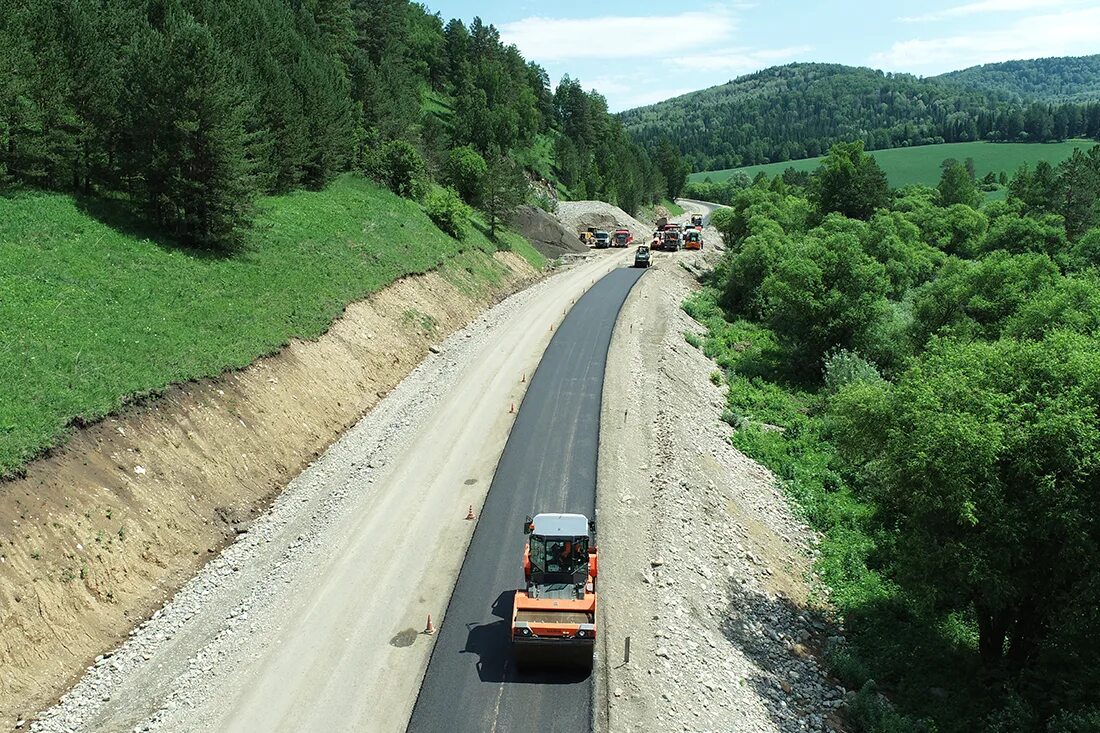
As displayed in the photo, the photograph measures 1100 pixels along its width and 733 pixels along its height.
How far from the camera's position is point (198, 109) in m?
35.1

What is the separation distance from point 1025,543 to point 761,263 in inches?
1724

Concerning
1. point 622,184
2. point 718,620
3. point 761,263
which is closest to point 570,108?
point 622,184

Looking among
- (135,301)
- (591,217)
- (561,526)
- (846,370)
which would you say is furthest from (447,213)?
(561,526)

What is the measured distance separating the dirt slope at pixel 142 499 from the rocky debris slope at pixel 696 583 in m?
12.8

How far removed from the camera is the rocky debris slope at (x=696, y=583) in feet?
53.5

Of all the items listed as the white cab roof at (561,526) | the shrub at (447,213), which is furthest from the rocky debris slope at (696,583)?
the shrub at (447,213)

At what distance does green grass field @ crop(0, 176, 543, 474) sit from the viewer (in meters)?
21.7

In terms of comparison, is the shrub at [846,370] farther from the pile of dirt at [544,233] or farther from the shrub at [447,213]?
the pile of dirt at [544,233]

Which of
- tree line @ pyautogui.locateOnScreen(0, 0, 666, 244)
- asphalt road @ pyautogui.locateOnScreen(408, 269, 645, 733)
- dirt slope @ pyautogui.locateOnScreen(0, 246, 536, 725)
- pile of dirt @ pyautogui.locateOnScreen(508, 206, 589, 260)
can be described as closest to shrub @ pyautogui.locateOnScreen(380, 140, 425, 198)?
tree line @ pyautogui.locateOnScreen(0, 0, 666, 244)

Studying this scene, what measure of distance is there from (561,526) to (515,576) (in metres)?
3.41

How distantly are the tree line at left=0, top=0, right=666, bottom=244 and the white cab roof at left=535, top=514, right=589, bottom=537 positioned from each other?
2855cm

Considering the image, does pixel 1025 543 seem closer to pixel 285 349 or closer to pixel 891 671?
pixel 891 671

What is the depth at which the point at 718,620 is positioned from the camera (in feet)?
65.5

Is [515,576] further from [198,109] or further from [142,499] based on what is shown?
[198,109]
